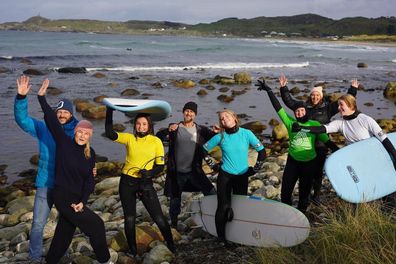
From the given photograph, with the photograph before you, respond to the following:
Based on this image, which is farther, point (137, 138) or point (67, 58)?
point (67, 58)

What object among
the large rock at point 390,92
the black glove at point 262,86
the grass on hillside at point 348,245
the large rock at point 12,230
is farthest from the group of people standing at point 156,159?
the large rock at point 390,92

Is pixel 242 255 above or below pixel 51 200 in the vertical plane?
below

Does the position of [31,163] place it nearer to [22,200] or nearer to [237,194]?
[22,200]

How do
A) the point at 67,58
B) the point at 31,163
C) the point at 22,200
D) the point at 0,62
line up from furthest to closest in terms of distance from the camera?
1. the point at 67,58
2. the point at 0,62
3. the point at 31,163
4. the point at 22,200

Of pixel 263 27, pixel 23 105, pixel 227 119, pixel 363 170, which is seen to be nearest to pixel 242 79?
pixel 363 170

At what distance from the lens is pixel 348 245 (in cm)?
429

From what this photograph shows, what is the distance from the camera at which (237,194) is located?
19.1 feet

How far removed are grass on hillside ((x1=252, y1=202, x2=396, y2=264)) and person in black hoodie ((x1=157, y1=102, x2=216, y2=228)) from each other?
1.85 metres

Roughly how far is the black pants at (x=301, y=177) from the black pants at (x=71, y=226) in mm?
2690

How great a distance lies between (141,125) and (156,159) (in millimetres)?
467

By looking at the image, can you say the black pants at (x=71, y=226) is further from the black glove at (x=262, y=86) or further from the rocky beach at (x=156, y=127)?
the black glove at (x=262, y=86)

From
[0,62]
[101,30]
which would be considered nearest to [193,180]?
[0,62]

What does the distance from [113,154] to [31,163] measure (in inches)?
87.0

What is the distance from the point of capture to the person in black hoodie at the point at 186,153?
20.1 ft
